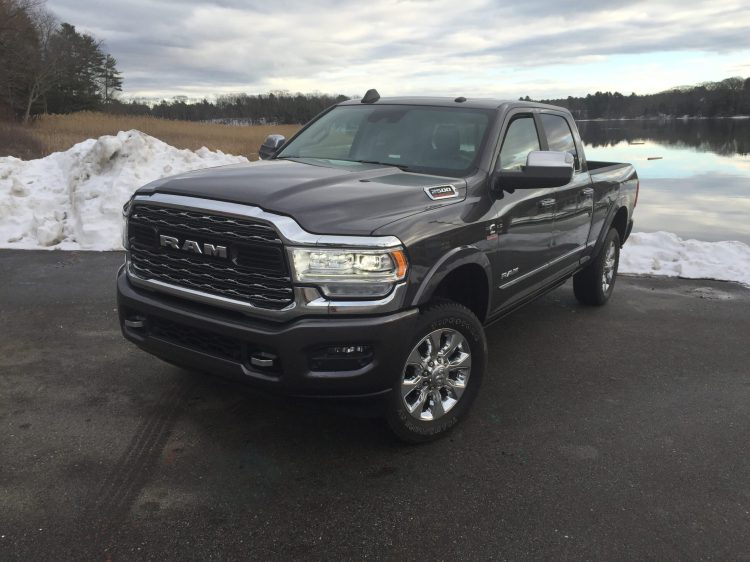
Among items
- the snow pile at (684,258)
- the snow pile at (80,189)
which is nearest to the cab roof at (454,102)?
the snow pile at (684,258)

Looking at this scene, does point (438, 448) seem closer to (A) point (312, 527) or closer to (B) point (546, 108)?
(A) point (312, 527)

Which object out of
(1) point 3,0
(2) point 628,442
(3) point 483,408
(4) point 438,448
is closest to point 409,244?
(4) point 438,448

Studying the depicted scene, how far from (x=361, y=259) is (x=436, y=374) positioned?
94 cm

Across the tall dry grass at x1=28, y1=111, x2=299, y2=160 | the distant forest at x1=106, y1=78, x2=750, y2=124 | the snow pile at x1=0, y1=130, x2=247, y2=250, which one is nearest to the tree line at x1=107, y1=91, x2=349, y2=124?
the distant forest at x1=106, y1=78, x2=750, y2=124

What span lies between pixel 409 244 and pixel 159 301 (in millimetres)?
1449

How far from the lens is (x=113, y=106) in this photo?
65.5 meters

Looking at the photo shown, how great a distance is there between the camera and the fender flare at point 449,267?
3.12 meters

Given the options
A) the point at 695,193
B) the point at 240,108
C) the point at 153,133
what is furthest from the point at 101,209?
the point at 240,108

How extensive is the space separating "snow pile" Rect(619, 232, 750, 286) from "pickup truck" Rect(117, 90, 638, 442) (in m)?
4.24

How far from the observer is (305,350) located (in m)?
2.86

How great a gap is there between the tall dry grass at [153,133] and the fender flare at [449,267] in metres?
16.7

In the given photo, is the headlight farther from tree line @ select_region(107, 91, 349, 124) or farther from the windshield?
tree line @ select_region(107, 91, 349, 124)

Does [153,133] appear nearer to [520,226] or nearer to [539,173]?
[520,226]

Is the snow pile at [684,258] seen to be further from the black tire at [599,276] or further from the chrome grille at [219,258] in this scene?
the chrome grille at [219,258]
